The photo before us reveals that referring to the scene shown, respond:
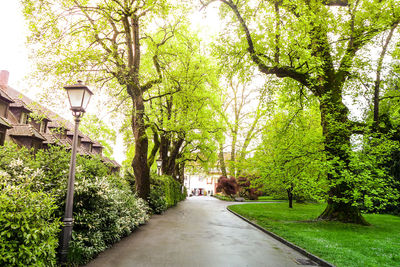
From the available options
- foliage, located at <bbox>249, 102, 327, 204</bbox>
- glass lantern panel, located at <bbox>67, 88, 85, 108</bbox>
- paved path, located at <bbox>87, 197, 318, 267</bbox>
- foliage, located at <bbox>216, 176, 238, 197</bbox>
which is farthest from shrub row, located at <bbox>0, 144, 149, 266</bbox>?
foliage, located at <bbox>216, 176, 238, 197</bbox>

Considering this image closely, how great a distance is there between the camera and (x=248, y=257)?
23.3 ft

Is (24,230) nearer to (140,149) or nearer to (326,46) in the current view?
(140,149)

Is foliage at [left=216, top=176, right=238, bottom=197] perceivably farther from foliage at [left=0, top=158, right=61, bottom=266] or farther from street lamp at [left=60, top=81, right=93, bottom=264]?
foliage at [left=0, top=158, right=61, bottom=266]

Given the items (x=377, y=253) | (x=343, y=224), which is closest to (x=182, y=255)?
(x=377, y=253)

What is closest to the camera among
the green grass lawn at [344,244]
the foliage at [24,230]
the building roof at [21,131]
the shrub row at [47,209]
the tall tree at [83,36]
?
the foliage at [24,230]

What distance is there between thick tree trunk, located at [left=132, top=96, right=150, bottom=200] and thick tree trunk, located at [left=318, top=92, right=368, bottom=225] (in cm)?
902

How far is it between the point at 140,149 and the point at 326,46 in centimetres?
1096

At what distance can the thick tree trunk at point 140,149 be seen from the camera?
13.8m

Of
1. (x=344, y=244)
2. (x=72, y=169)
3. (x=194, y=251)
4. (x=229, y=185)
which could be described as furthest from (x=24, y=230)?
(x=229, y=185)

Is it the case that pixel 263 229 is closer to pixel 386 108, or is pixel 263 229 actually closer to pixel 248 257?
pixel 248 257

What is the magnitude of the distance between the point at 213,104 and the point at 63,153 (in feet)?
62.3

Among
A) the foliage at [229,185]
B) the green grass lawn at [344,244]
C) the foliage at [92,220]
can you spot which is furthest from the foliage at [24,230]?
the foliage at [229,185]

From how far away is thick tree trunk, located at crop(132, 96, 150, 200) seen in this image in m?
13.8

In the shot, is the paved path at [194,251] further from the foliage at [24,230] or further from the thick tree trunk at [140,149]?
the thick tree trunk at [140,149]
